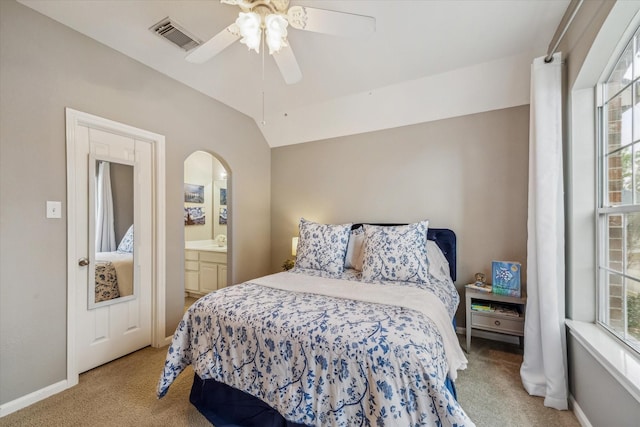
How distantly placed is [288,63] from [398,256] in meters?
1.68

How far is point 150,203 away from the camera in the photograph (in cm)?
261

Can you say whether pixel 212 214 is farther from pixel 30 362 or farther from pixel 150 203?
pixel 30 362

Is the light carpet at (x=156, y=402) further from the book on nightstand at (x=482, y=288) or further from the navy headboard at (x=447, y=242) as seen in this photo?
the navy headboard at (x=447, y=242)

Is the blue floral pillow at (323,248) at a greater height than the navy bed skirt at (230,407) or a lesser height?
greater

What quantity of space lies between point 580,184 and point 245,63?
2.73 m

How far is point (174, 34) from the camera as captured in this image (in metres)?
2.06

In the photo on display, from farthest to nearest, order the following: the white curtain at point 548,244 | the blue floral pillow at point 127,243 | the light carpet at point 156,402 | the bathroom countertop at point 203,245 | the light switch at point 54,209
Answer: the bathroom countertop at point 203,245
the blue floral pillow at point 127,243
the light switch at point 54,209
the white curtain at point 548,244
the light carpet at point 156,402

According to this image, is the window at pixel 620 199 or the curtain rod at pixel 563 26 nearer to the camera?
the window at pixel 620 199

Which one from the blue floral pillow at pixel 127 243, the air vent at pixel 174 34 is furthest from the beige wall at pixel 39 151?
the air vent at pixel 174 34

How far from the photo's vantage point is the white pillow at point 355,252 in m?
2.72

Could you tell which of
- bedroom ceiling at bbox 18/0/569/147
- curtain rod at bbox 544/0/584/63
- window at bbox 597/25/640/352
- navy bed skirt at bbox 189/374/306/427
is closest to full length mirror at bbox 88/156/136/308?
bedroom ceiling at bbox 18/0/569/147

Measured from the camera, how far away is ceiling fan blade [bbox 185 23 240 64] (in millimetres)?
1589

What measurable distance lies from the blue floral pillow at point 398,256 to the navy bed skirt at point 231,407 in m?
0.86

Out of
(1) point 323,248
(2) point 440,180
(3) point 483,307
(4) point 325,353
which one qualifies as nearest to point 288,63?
(1) point 323,248
